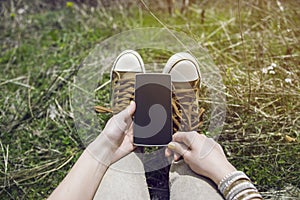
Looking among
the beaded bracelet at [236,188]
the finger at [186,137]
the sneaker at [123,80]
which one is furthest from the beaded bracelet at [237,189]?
the sneaker at [123,80]

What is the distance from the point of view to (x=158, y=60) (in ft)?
4.76

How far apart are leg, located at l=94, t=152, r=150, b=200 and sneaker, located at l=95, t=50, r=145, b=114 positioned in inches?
8.3

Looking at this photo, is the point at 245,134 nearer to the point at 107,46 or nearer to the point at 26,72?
the point at 107,46

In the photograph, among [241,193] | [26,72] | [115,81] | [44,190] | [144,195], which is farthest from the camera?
[26,72]

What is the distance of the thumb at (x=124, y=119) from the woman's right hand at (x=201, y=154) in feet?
0.41

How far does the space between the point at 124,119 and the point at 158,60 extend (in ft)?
1.48

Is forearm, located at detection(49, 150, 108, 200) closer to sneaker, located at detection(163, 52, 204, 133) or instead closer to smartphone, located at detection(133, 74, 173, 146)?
smartphone, located at detection(133, 74, 173, 146)

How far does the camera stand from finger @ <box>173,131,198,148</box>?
1003 millimetres

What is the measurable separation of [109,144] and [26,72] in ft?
2.15

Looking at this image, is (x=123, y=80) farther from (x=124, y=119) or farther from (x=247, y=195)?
(x=247, y=195)

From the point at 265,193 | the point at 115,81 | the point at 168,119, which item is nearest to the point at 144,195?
the point at 168,119

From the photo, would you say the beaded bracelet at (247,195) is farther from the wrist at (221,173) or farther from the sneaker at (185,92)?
the sneaker at (185,92)

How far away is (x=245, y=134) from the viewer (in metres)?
1.20

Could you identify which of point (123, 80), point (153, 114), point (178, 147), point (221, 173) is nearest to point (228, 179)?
point (221, 173)
